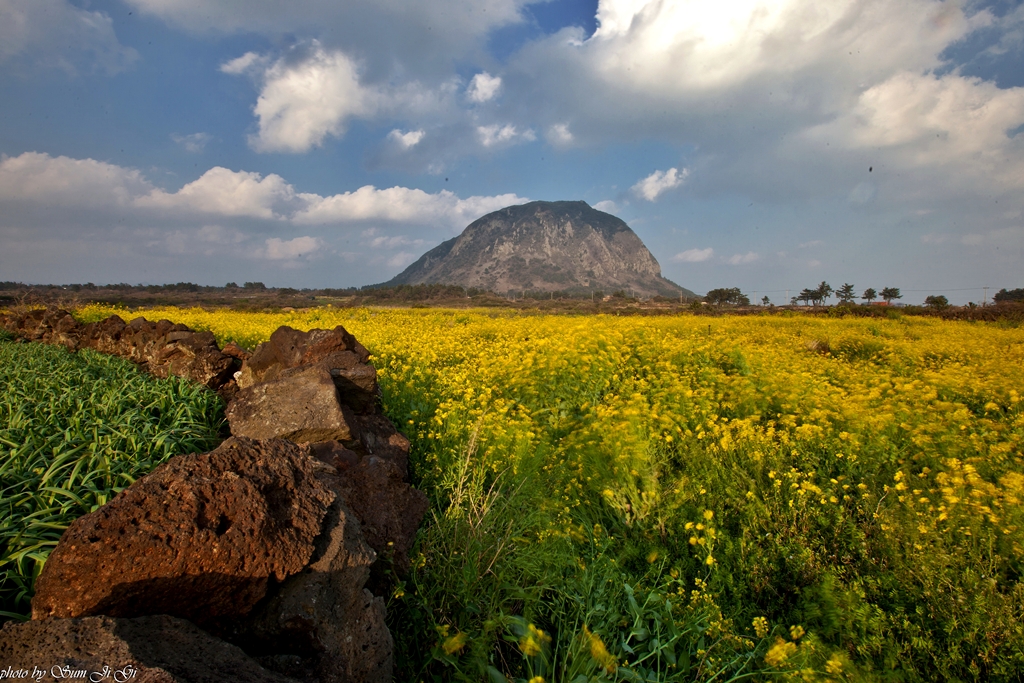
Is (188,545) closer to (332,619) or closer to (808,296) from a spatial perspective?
(332,619)

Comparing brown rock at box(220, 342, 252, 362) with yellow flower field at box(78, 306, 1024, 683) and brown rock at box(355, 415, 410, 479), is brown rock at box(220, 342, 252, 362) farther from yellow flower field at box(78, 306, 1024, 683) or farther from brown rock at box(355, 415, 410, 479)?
brown rock at box(355, 415, 410, 479)

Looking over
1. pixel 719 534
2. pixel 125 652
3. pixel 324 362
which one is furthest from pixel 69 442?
pixel 719 534

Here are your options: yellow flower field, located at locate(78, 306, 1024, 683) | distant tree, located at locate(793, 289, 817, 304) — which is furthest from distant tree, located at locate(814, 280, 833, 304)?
yellow flower field, located at locate(78, 306, 1024, 683)

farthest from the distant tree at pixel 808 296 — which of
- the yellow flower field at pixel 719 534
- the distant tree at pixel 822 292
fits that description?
the yellow flower field at pixel 719 534

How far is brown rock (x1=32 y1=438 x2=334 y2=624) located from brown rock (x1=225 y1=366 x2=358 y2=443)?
1786 mm

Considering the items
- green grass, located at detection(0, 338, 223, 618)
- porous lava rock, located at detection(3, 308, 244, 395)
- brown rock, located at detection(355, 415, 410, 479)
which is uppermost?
porous lava rock, located at detection(3, 308, 244, 395)

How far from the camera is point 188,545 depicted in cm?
167

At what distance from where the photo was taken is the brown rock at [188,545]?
1.55 metres

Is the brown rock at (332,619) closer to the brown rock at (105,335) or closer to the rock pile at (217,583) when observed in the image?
the rock pile at (217,583)

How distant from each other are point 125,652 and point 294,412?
9.09ft

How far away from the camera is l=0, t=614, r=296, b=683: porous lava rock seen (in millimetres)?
1142

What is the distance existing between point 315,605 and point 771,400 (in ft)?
19.7

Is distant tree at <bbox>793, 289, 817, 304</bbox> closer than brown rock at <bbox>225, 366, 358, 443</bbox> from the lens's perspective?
No

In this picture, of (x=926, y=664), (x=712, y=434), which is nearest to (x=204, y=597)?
(x=926, y=664)
